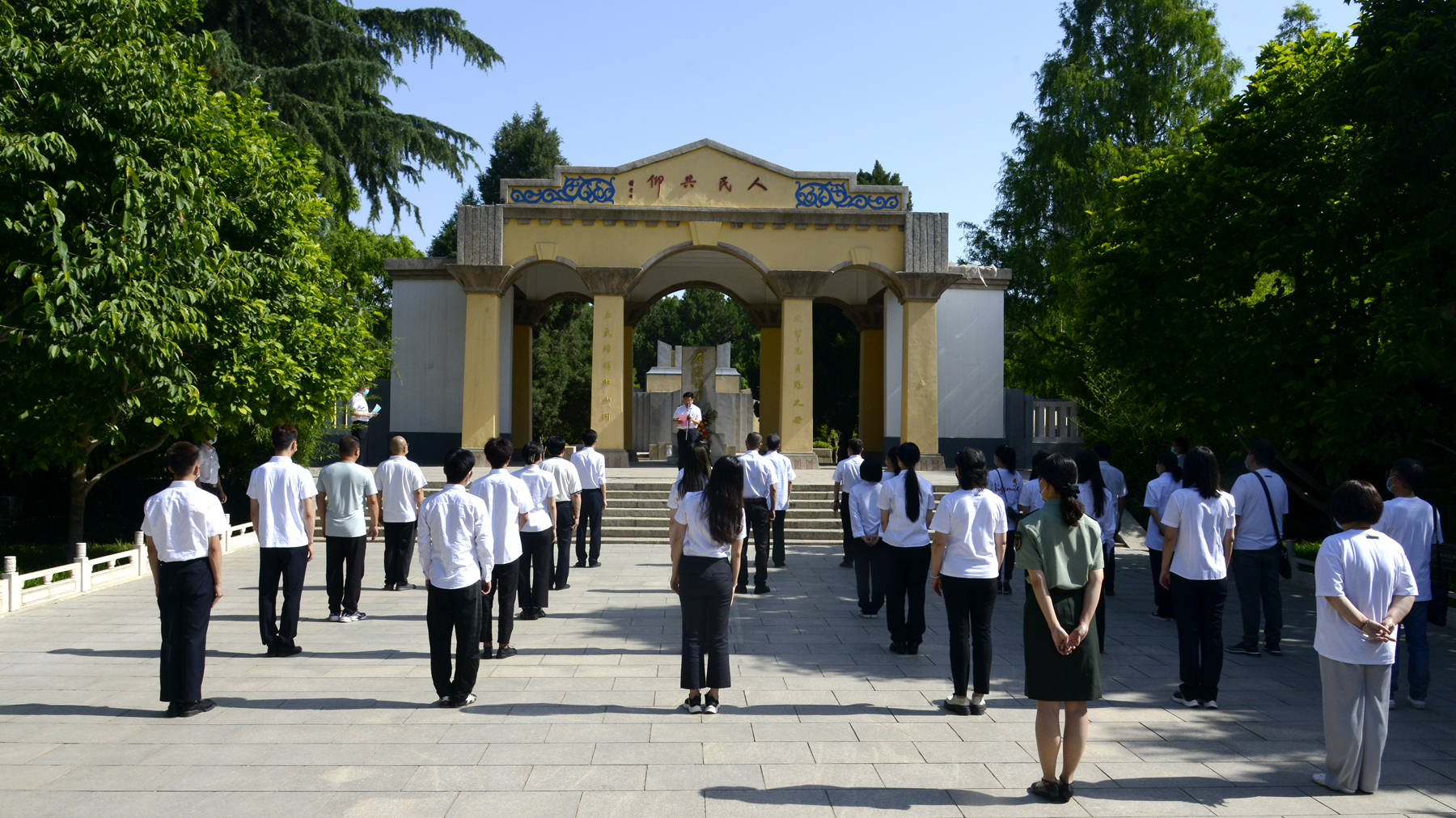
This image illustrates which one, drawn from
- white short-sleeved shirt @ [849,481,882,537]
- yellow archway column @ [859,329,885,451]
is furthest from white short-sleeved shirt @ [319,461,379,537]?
yellow archway column @ [859,329,885,451]

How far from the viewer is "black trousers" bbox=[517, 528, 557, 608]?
8805 millimetres

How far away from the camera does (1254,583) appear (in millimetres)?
8133

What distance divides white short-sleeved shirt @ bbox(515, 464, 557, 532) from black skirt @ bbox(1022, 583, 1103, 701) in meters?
4.98

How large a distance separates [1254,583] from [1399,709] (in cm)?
169

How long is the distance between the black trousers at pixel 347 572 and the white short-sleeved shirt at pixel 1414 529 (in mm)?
7950

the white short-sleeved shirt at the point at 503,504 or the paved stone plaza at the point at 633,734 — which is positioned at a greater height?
the white short-sleeved shirt at the point at 503,504

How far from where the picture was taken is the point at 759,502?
419 inches

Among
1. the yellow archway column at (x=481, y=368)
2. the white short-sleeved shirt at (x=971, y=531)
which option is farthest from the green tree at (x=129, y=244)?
the white short-sleeved shirt at (x=971, y=531)

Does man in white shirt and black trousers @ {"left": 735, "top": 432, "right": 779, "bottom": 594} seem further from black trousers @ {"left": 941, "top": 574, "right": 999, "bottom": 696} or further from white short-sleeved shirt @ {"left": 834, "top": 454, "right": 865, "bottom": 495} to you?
black trousers @ {"left": 941, "top": 574, "right": 999, "bottom": 696}

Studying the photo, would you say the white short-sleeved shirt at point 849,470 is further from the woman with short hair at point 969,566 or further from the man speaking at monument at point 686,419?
the man speaking at monument at point 686,419

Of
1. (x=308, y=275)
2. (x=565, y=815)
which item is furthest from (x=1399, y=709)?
(x=308, y=275)

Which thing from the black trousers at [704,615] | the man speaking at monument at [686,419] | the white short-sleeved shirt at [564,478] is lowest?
the black trousers at [704,615]

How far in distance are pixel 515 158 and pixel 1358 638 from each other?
37.0 metres

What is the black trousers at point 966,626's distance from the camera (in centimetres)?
627
